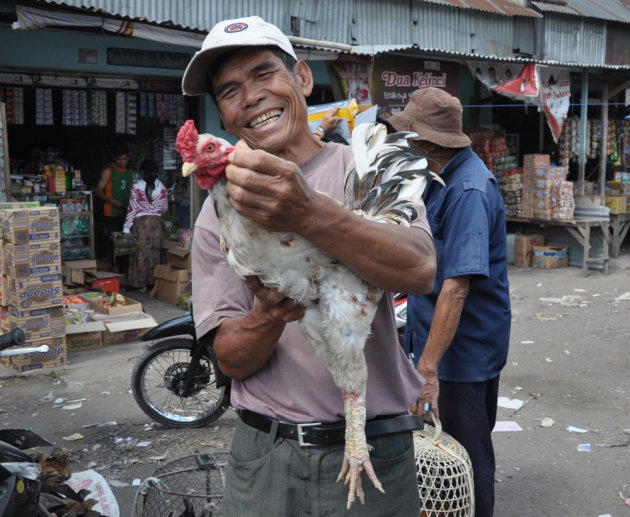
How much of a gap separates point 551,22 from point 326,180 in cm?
1329

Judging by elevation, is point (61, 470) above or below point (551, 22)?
below

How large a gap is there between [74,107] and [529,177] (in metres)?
8.02

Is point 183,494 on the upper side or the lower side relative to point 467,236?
lower

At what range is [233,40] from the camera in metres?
1.90

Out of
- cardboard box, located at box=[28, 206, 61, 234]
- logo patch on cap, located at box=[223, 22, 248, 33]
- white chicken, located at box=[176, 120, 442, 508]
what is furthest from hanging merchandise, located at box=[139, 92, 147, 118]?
white chicken, located at box=[176, 120, 442, 508]

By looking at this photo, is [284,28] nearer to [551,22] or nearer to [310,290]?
[551,22]

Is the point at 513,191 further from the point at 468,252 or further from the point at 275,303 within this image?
the point at 275,303

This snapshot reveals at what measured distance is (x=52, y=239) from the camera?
6.90 metres

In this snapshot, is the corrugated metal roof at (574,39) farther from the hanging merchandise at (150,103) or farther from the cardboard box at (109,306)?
the cardboard box at (109,306)

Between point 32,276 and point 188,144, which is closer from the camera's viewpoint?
point 188,144

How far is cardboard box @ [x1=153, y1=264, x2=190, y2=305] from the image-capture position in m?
9.68

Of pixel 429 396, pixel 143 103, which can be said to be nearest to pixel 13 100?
pixel 143 103

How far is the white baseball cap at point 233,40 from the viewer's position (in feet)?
6.27

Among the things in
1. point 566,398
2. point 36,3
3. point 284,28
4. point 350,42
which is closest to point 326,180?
point 566,398
